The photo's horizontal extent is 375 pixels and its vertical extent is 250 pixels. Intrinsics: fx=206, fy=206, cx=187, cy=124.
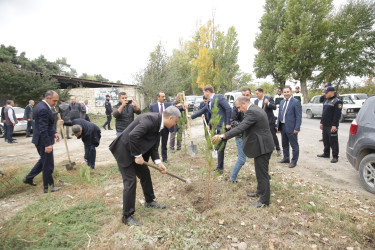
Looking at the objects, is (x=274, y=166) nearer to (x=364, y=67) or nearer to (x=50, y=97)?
(x=50, y=97)

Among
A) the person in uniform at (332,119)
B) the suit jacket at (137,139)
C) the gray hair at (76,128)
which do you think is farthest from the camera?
the person in uniform at (332,119)

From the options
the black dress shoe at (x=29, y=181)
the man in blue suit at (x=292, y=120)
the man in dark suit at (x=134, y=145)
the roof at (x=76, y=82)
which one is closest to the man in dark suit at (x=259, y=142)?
the man in dark suit at (x=134, y=145)

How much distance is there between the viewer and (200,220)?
127 inches

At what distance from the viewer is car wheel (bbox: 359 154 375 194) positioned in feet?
12.7

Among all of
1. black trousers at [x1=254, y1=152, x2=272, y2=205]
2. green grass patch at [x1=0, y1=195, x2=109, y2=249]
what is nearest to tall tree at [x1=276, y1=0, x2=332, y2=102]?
black trousers at [x1=254, y1=152, x2=272, y2=205]

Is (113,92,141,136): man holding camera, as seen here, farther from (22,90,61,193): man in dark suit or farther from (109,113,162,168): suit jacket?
(109,113,162,168): suit jacket

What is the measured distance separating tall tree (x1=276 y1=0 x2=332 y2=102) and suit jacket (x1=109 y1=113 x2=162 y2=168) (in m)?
22.4

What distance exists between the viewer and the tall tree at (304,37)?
20.7m

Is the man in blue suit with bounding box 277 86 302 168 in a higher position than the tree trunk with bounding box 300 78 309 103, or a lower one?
lower

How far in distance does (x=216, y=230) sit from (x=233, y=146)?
5122mm

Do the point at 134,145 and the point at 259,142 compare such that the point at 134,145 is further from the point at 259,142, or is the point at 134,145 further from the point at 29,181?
the point at 29,181

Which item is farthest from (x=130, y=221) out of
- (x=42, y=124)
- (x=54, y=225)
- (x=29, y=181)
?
(x=29, y=181)

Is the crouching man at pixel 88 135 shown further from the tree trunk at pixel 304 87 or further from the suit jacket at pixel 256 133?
the tree trunk at pixel 304 87

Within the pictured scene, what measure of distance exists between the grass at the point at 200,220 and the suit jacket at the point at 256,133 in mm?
990
